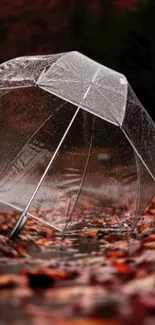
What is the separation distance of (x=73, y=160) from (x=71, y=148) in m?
0.15

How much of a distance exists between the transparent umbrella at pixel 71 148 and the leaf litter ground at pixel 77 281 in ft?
1.02

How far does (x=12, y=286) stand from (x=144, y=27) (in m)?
13.3

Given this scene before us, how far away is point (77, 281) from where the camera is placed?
302 centimetres

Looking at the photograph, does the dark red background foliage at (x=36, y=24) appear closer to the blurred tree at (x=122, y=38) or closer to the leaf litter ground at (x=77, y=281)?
the blurred tree at (x=122, y=38)

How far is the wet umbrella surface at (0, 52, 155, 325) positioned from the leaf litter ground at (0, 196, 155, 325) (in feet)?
0.09

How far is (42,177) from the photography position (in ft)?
17.6

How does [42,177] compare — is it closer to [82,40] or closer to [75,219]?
[75,219]

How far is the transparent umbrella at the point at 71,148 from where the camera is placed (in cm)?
503

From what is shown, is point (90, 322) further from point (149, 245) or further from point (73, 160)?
point (73, 160)

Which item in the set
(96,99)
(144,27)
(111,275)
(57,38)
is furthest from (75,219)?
(57,38)

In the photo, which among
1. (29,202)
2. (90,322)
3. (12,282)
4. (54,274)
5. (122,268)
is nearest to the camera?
(90,322)

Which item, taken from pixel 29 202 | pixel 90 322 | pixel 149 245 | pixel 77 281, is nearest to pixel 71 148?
pixel 29 202

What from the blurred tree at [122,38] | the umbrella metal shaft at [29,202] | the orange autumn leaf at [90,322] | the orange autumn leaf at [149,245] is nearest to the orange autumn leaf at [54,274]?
the orange autumn leaf at [90,322]

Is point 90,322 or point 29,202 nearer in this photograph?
point 90,322
